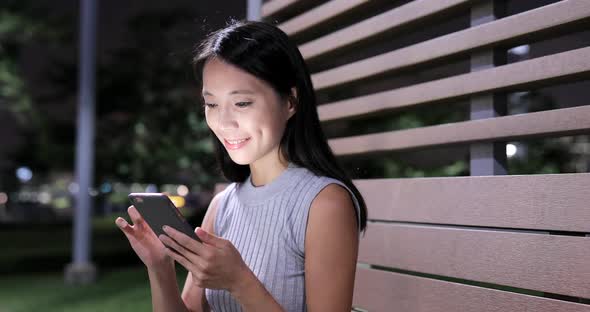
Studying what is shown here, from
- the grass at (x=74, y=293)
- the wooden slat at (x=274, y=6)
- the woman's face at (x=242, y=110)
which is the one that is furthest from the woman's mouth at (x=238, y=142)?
the grass at (x=74, y=293)

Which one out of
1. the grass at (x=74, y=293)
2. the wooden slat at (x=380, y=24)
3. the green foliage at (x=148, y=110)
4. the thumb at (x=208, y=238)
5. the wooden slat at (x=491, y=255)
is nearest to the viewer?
the thumb at (x=208, y=238)

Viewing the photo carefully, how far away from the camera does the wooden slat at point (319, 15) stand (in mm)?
2809

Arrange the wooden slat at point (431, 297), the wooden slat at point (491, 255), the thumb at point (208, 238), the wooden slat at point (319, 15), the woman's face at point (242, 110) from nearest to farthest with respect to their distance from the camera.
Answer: the thumb at point (208, 238) → the wooden slat at point (491, 255) → the wooden slat at point (431, 297) → the woman's face at point (242, 110) → the wooden slat at point (319, 15)

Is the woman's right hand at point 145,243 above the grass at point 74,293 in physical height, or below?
above

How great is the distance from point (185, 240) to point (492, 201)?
876mm

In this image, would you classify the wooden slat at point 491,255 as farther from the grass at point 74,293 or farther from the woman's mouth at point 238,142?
the grass at point 74,293

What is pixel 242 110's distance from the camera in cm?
198

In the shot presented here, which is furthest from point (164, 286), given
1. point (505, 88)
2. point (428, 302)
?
point (505, 88)

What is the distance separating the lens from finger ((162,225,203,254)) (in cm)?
165

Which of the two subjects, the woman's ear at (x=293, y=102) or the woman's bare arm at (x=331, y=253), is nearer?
the woman's bare arm at (x=331, y=253)

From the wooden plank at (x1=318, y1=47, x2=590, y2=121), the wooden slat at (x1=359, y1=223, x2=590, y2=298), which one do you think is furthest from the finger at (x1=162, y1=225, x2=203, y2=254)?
the wooden plank at (x1=318, y1=47, x2=590, y2=121)

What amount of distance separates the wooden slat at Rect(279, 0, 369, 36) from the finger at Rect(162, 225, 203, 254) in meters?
1.36

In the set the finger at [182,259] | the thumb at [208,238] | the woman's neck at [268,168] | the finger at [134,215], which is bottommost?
the finger at [182,259]

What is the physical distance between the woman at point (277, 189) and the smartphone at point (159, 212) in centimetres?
9
